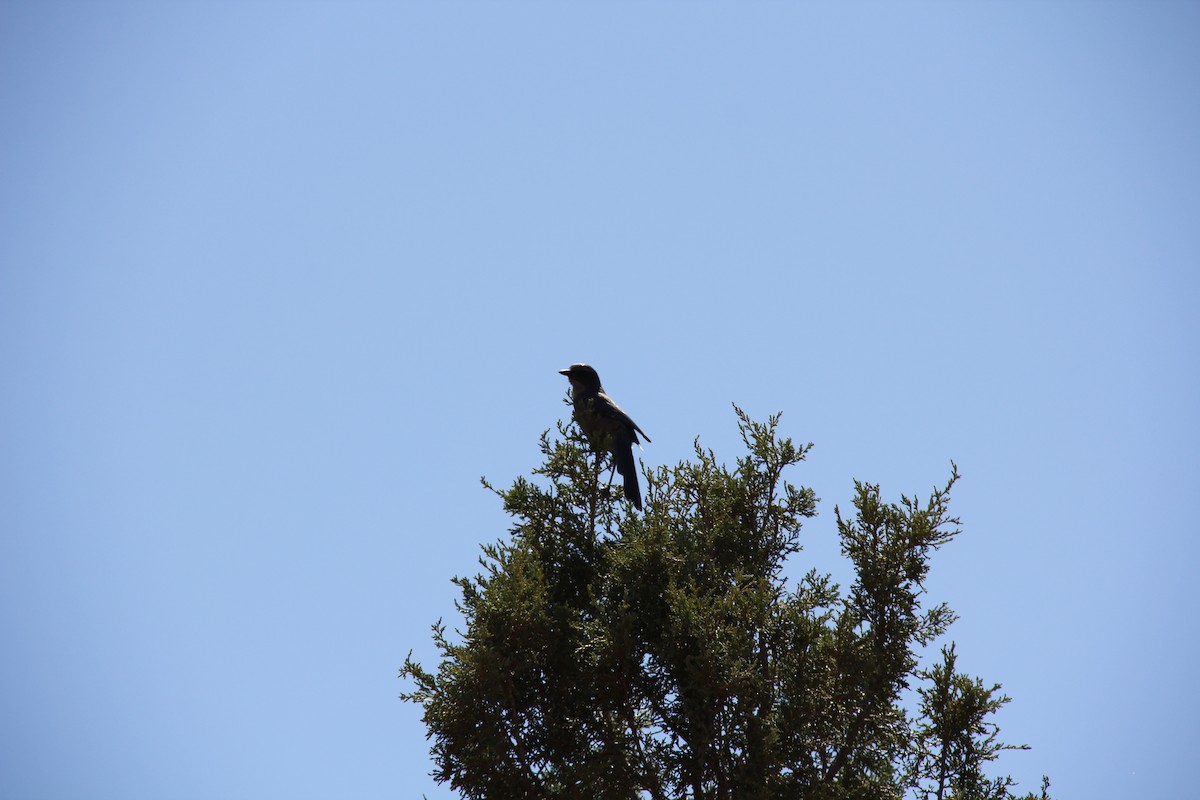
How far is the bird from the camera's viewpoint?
9781 mm

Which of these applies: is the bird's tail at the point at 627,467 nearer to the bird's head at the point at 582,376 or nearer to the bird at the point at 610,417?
the bird at the point at 610,417

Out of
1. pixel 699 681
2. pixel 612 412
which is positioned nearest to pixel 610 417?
pixel 612 412

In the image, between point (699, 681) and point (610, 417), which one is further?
point (610, 417)

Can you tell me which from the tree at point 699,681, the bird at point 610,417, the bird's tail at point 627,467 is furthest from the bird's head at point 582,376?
the tree at point 699,681

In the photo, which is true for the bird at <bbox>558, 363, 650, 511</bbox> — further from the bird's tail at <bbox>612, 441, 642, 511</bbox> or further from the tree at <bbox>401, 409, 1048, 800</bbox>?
the tree at <bbox>401, 409, 1048, 800</bbox>

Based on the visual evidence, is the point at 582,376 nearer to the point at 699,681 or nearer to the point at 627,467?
the point at 627,467

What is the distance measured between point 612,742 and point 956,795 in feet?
8.49

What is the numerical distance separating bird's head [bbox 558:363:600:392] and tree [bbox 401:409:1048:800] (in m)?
3.00

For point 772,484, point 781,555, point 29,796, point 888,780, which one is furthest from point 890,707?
point 29,796

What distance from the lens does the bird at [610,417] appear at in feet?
Answer: 32.1

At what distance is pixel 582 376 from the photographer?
10.4 m

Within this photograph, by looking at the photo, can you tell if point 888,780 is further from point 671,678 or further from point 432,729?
point 432,729

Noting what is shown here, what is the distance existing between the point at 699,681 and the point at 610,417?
3.86m

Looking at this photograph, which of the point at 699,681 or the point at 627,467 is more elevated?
the point at 627,467
